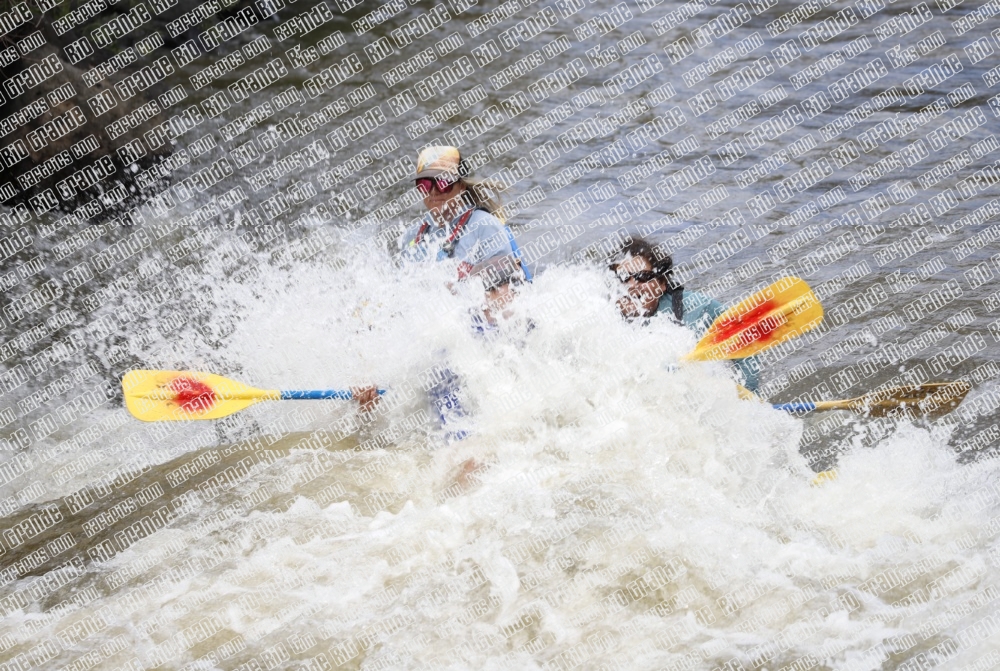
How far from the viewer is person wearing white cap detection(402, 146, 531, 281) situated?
4.54 meters

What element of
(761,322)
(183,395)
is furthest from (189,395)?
(761,322)

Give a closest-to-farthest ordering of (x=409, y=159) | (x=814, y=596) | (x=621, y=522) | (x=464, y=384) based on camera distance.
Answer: (x=814, y=596), (x=621, y=522), (x=464, y=384), (x=409, y=159)

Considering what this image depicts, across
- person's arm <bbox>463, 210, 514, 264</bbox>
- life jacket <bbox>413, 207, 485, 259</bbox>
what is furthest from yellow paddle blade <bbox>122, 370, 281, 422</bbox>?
person's arm <bbox>463, 210, 514, 264</bbox>

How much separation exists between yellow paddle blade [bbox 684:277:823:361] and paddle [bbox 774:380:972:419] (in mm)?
430

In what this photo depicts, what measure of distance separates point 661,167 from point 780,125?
1303 mm

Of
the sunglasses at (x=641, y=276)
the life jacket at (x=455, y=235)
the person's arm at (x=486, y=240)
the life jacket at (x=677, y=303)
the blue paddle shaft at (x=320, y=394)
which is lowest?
the life jacket at (x=677, y=303)

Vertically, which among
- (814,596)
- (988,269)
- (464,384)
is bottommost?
(814,596)

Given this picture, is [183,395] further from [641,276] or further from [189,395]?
[641,276]

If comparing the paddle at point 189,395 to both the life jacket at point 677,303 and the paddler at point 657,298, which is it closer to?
the paddler at point 657,298

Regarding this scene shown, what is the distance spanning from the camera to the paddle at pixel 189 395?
471 cm

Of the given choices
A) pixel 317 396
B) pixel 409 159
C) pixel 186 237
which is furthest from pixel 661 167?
pixel 317 396

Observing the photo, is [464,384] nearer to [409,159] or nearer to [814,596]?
[814,596]

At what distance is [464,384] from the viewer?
4.67 metres

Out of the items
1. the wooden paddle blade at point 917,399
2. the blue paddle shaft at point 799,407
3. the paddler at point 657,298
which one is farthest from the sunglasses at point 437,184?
the wooden paddle blade at point 917,399
